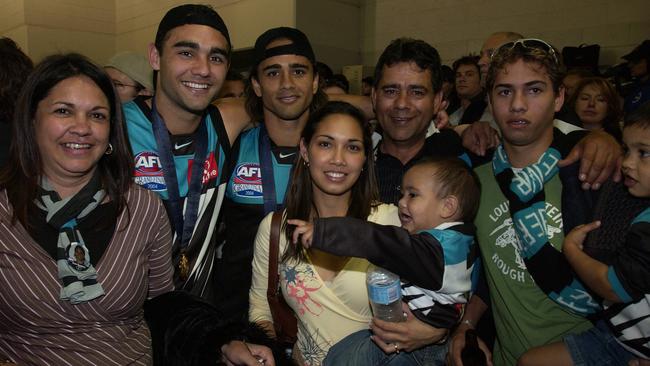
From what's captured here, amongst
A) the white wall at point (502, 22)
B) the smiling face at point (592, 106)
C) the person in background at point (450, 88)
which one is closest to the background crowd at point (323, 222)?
the smiling face at point (592, 106)

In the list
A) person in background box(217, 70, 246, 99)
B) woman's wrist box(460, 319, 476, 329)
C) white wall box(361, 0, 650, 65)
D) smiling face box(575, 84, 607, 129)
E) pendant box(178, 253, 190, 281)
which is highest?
white wall box(361, 0, 650, 65)

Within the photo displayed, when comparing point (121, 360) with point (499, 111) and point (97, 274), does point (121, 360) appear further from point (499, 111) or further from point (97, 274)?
point (499, 111)

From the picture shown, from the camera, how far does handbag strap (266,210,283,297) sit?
235 centimetres

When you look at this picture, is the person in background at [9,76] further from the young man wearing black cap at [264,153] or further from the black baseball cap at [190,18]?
the young man wearing black cap at [264,153]

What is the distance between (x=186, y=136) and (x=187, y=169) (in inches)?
7.7

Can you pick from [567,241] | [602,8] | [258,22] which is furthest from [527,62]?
[258,22]

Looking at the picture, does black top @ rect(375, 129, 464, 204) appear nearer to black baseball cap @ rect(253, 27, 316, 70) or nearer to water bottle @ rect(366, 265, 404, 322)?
water bottle @ rect(366, 265, 404, 322)

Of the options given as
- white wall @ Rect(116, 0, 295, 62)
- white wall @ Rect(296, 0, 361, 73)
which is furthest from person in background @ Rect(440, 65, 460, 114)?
white wall @ Rect(116, 0, 295, 62)

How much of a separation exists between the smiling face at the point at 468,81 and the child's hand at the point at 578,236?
453cm

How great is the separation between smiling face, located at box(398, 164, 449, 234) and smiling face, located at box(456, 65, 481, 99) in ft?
14.0

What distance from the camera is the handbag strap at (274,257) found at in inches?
92.4

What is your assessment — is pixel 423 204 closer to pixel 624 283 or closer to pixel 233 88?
pixel 624 283

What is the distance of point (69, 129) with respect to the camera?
2016 mm

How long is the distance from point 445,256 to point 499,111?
0.81 m
